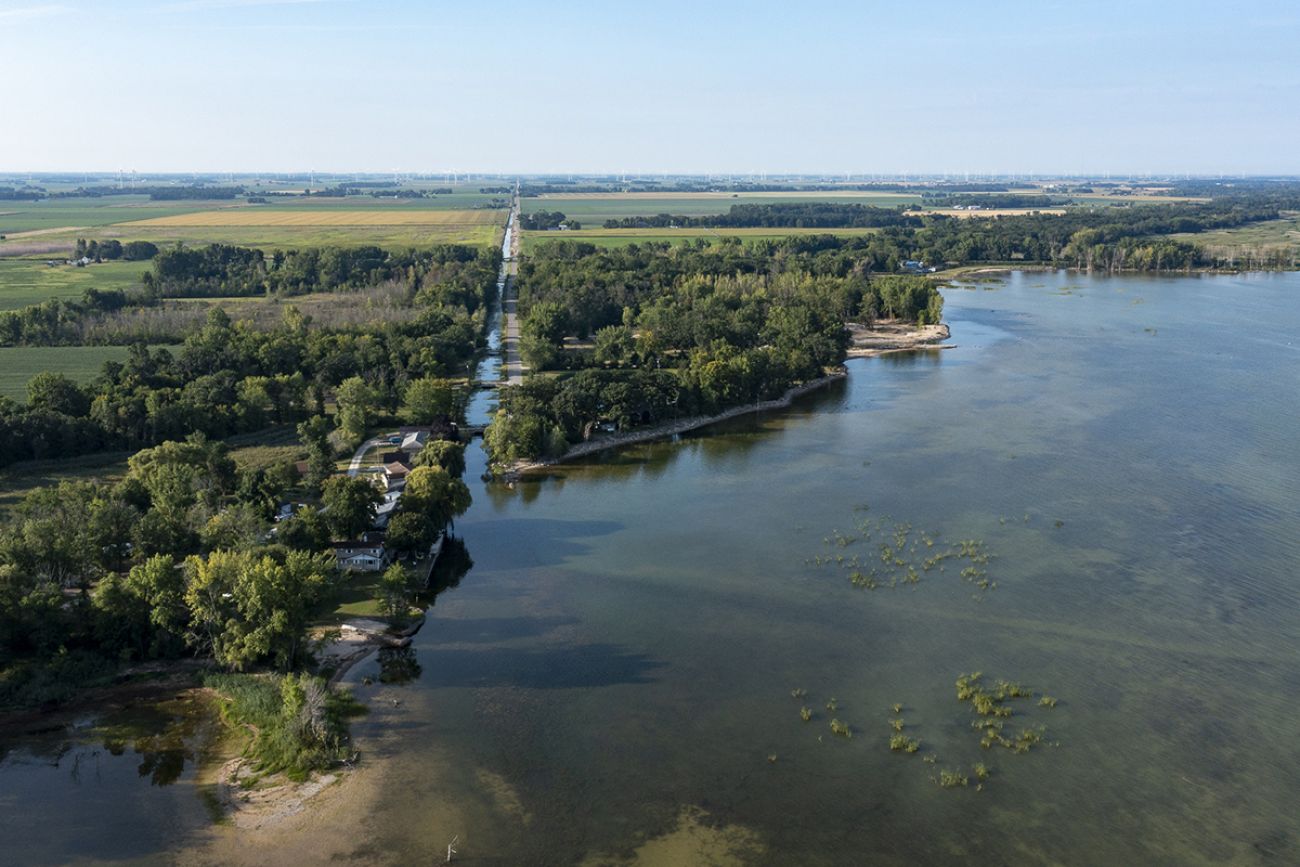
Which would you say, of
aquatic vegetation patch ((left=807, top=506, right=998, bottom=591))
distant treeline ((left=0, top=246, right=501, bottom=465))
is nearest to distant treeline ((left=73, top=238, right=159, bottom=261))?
distant treeline ((left=0, top=246, right=501, bottom=465))

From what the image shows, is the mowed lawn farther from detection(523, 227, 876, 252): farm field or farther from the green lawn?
detection(523, 227, 876, 252): farm field

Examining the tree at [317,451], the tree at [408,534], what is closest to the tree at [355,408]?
the tree at [317,451]

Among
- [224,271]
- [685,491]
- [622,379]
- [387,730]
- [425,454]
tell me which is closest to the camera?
[387,730]

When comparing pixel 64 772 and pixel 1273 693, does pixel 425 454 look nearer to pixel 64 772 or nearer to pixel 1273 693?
pixel 64 772

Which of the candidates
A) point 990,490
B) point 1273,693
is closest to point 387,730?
point 1273,693

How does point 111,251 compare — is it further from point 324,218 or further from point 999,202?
point 999,202

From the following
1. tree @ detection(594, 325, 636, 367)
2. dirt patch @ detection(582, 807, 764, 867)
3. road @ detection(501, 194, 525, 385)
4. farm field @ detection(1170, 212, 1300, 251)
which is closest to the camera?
dirt patch @ detection(582, 807, 764, 867)

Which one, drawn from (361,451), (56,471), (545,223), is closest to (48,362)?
(56,471)
